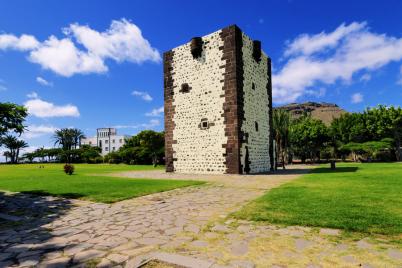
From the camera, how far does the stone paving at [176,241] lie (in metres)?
3.40

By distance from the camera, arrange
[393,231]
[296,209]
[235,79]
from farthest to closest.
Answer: [235,79] < [296,209] < [393,231]

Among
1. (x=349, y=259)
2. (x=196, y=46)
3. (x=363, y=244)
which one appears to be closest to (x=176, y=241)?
(x=349, y=259)

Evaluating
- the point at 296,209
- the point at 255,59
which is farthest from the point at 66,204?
the point at 255,59

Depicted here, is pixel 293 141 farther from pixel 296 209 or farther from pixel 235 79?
pixel 296 209

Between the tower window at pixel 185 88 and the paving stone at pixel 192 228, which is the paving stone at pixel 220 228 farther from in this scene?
the tower window at pixel 185 88

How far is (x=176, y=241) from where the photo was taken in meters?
4.16

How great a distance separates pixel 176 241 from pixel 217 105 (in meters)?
14.4

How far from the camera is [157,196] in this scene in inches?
331

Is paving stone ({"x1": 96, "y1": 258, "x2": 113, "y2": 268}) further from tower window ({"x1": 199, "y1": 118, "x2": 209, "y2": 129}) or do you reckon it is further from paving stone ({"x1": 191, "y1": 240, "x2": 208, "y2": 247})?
tower window ({"x1": 199, "y1": 118, "x2": 209, "y2": 129})

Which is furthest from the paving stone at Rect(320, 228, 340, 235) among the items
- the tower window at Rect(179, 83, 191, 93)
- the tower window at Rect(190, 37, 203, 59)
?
the tower window at Rect(190, 37, 203, 59)

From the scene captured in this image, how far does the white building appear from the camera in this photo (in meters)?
101

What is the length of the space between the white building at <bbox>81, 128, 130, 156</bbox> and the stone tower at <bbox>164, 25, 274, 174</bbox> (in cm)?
8308

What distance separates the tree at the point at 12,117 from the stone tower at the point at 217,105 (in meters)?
11.7

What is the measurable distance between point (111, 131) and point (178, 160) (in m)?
90.5
